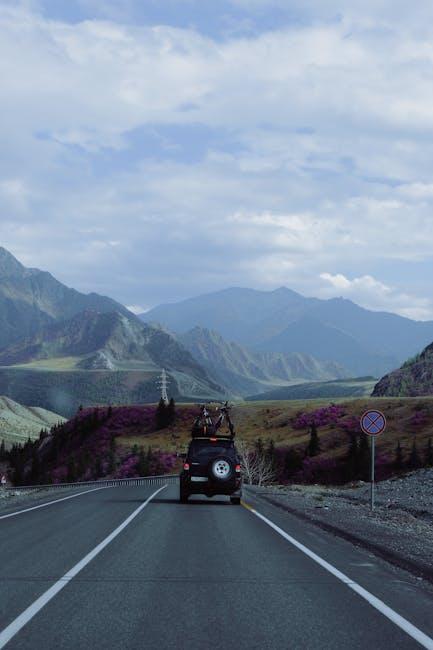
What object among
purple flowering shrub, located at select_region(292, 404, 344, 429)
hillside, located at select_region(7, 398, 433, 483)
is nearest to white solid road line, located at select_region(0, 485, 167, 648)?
hillside, located at select_region(7, 398, 433, 483)

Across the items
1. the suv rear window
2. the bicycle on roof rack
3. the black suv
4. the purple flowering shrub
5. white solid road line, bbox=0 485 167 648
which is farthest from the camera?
the purple flowering shrub

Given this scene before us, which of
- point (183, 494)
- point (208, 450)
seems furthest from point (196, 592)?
point (183, 494)

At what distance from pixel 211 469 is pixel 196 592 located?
52.8 ft

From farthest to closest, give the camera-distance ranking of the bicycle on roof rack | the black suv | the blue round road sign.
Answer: the bicycle on roof rack, the black suv, the blue round road sign

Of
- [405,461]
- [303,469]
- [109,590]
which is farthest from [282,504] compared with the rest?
[303,469]

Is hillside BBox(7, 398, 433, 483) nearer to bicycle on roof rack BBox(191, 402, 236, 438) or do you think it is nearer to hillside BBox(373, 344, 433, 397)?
hillside BBox(373, 344, 433, 397)

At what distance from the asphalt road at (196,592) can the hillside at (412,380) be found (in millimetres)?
141971

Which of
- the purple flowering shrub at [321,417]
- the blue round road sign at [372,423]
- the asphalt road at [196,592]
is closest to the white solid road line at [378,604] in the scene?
the asphalt road at [196,592]

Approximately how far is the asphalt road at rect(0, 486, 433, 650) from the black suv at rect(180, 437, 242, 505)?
8.10 metres

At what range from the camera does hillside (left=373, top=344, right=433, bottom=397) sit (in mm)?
156125

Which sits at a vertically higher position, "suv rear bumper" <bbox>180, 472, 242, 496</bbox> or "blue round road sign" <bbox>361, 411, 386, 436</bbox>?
"blue round road sign" <bbox>361, 411, 386, 436</bbox>

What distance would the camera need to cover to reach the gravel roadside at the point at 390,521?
14.0 m

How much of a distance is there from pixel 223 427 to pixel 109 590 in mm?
126932

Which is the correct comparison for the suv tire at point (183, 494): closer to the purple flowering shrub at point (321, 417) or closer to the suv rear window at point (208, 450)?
the suv rear window at point (208, 450)
